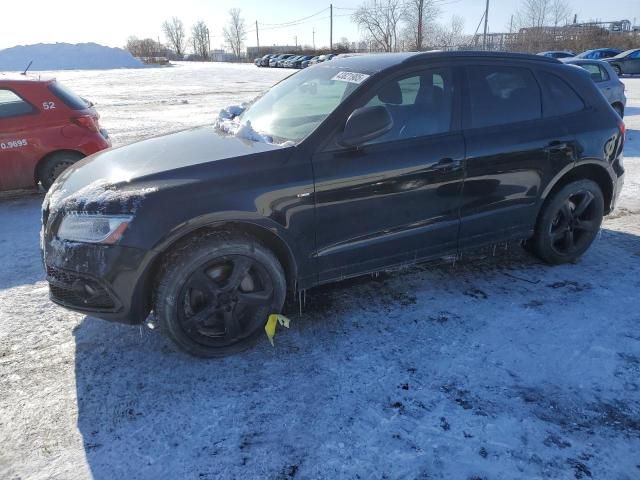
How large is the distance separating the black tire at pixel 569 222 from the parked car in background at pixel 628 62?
29.9 meters

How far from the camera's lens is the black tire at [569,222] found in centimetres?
417

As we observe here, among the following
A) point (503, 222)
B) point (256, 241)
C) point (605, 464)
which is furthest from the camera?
point (503, 222)

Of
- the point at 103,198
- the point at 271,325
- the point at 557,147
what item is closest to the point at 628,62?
the point at 557,147

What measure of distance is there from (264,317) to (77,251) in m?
1.16

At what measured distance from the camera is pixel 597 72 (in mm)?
11219

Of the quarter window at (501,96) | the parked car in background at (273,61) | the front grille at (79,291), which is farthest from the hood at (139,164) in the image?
the parked car in background at (273,61)

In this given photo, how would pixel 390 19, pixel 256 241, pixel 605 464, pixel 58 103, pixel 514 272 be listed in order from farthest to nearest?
1. pixel 390 19
2. pixel 58 103
3. pixel 514 272
4. pixel 256 241
5. pixel 605 464

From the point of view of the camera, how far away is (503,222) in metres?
3.94

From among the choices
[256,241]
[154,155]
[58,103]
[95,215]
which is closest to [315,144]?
[256,241]

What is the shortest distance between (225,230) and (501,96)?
94.6 inches

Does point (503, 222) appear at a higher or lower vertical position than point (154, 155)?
lower

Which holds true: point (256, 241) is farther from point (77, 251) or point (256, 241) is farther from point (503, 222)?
point (503, 222)

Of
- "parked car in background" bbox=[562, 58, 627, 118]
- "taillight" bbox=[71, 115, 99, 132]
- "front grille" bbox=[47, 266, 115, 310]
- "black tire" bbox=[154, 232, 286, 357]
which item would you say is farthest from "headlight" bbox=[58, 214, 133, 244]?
"parked car in background" bbox=[562, 58, 627, 118]

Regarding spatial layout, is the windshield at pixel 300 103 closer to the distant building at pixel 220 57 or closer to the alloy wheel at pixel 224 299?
the alloy wheel at pixel 224 299
